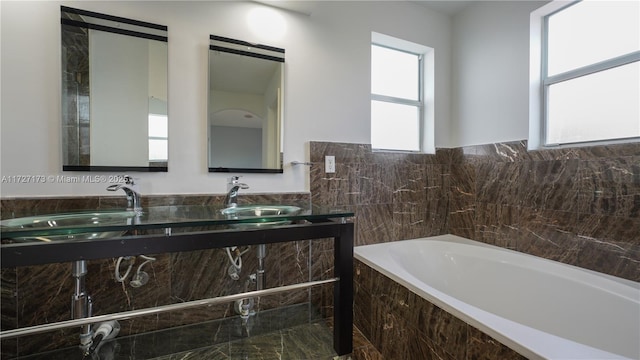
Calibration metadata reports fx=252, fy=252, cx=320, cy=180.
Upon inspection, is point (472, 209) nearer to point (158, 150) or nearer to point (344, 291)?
point (344, 291)

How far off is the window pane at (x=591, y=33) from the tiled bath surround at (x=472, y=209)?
60 cm

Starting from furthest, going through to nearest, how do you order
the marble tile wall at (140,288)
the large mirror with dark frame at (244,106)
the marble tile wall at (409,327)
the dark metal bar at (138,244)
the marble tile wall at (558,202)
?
the large mirror with dark frame at (244,106), the marble tile wall at (558,202), the marble tile wall at (140,288), the marble tile wall at (409,327), the dark metal bar at (138,244)

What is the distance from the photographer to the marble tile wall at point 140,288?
1.21 meters

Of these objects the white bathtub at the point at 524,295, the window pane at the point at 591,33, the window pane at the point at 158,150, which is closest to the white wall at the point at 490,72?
the window pane at the point at 591,33

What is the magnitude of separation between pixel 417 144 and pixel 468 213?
75 cm

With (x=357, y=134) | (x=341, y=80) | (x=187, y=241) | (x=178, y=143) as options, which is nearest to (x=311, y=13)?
(x=341, y=80)

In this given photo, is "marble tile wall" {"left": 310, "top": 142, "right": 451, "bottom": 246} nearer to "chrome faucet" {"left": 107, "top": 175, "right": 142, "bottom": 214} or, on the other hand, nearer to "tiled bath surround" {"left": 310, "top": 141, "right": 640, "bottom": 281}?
"tiled bath surround" {"left": 310, "top": 141, "right": 640, "bottom": 281}

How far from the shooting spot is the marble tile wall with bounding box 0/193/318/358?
1.21 metres

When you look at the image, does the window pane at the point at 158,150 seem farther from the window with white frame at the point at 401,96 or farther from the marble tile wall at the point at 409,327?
the window with white frame at the point at 401,96

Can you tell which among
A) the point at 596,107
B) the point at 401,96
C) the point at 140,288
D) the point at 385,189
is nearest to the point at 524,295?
the point at 385,189

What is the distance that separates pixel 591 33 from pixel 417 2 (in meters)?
1.20

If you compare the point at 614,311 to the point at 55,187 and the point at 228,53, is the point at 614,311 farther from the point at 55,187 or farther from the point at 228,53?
the point at 55,187

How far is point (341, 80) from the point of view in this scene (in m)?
1.92

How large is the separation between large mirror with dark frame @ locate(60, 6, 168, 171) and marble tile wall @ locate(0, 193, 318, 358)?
0.77 feet
